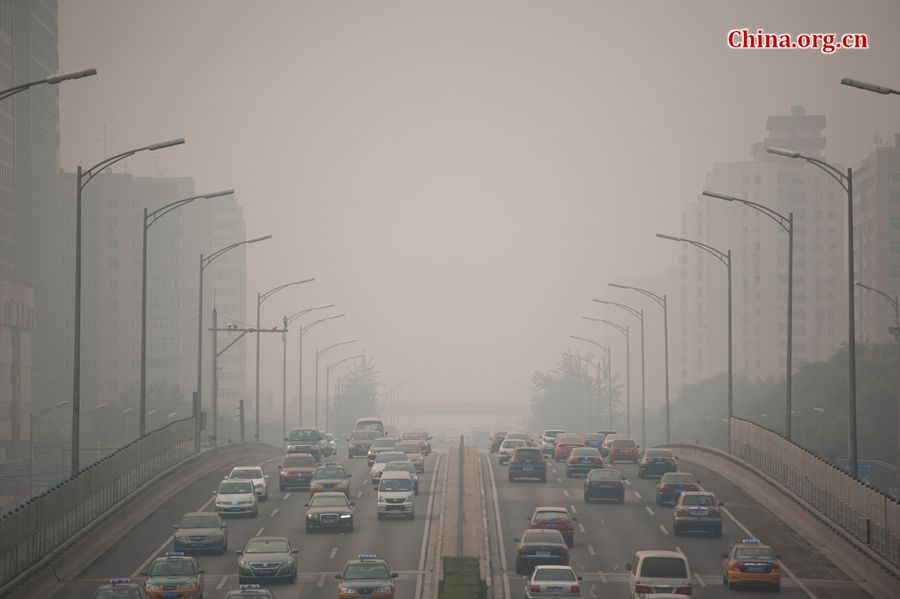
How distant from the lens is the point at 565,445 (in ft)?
300

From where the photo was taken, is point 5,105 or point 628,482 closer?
point 628,482

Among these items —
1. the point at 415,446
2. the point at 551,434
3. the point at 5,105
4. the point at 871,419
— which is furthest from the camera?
the point at 5,105

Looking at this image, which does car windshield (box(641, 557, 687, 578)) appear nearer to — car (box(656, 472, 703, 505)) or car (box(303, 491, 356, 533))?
car (box(303, 491, 356, 533))

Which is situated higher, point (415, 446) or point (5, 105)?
point (5, 105)

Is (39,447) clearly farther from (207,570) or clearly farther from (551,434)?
(207,570)

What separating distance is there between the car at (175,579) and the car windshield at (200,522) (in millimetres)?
9149

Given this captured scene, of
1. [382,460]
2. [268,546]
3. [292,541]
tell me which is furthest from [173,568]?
[382,460]

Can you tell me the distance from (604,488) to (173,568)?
92.1 ft

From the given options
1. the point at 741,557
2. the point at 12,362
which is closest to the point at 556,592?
the point at 741,557

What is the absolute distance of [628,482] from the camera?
77.1 meters

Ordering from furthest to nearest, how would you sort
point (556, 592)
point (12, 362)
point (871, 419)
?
1. point (12, 362)
2. point (871, 419)
3. point (556, 592)

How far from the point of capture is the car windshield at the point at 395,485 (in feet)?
202

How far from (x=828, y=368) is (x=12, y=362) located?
277 ft

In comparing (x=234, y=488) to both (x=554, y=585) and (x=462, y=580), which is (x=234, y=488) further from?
(x=554, y=585)
